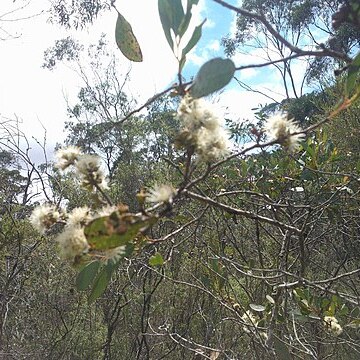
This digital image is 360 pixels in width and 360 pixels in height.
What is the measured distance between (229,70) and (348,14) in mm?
125

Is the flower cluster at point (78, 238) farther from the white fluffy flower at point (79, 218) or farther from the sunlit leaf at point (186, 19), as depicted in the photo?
the sunlit leaf at point (186, 19)

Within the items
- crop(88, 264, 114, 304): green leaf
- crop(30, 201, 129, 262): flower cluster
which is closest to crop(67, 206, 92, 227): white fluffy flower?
crop(30, 201, 129, 262): flower cluster

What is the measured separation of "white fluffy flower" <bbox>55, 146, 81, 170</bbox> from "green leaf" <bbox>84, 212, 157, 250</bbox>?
0.14 metres

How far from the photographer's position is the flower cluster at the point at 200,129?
1.28ft

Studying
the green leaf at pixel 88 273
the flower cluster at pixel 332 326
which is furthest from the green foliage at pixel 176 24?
the flower cluster at pixel 332 326

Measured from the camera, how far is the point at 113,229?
0.34 metres

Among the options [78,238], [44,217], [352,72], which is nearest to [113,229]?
[78,238]

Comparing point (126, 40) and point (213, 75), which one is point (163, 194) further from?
point (126, 40)

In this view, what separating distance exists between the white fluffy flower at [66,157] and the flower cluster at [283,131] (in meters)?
0.18

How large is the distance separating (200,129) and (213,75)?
4 cm

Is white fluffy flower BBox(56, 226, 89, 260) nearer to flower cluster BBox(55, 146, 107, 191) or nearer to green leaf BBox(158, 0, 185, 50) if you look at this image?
flower cluster BBox(55, 146, 107, 191)

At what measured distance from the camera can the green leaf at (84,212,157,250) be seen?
341 mm

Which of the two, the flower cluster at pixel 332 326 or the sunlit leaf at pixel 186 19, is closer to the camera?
the sunlit leaf at pixel 186 19

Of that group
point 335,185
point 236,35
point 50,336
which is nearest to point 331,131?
point 335,185
